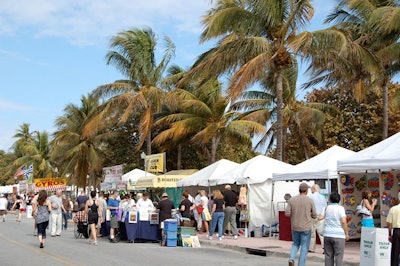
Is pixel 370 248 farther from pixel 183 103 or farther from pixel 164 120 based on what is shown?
pixel 164 120

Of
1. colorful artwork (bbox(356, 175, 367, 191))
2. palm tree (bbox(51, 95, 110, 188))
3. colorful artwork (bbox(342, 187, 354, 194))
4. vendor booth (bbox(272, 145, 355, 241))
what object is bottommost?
colorful artwork (bbox(342, 187, 354, 194))

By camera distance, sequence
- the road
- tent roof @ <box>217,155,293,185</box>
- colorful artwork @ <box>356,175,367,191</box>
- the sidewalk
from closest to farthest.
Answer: the road
the sidewalk
colorful artwork @ <box>356,175,367,191</box>
tent roof @ <box>217,155,293,185</box>

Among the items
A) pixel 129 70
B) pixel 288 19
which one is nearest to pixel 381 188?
pixel 288 19

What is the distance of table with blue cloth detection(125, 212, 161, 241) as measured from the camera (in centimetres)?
1812

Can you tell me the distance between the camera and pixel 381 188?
598 inches

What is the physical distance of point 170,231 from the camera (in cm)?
1722

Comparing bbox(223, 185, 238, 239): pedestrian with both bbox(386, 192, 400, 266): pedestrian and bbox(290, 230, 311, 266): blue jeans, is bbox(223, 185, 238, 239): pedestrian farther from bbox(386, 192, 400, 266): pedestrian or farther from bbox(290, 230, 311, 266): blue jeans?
bbox(386, 192, 400, 266): pedestrian

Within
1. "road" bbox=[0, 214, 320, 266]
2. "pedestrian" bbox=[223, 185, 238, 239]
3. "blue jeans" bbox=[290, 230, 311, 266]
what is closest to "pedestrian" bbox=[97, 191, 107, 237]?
"road" bbox=[0, 214, 320, 266]

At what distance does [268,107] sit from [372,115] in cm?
649

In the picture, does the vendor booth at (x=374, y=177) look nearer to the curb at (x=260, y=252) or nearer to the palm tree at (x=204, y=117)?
the curb at (x=260, y=252)

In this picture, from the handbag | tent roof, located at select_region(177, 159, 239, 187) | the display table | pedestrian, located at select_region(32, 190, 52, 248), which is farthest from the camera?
tent roof, located at select_region(177, 159, 239, 187)

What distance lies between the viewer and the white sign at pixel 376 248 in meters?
9.66

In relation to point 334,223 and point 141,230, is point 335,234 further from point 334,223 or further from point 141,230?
point 141,230

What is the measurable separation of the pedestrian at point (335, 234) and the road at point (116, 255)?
10.9 ft
